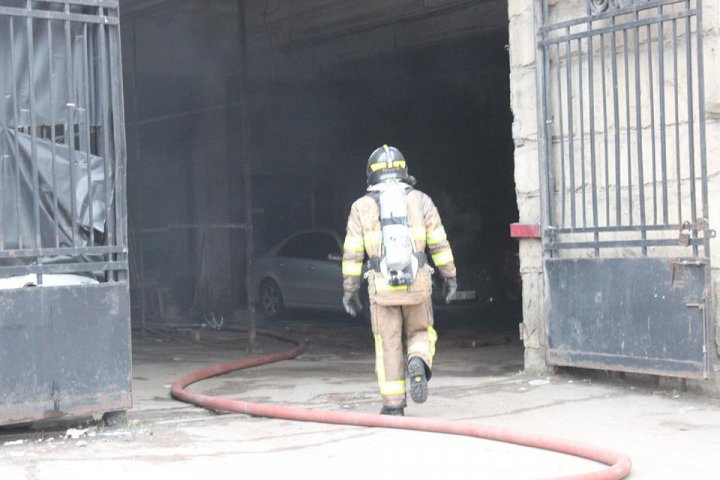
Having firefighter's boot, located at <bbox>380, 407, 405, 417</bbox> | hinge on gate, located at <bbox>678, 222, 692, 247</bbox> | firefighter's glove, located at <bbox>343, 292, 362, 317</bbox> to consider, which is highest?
hinge on gate, located at <bbox>678, 222, 692, 247</bbox>

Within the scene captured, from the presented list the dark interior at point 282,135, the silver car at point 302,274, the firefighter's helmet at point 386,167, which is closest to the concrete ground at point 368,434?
the firefighter's helmet at point 386,167

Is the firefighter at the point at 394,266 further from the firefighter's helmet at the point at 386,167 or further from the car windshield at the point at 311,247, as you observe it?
the car windshield at the point at 311,247

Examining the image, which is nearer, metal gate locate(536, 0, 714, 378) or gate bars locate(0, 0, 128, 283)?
gate bars locate(0, 0, 128, 283)

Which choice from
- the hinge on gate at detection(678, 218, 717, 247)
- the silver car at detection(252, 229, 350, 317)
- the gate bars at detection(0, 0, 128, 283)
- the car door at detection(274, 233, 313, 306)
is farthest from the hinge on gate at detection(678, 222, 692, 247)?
the car door at detection(274, 233, 313, 306)

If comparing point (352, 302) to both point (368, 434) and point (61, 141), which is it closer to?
point (368, 434)

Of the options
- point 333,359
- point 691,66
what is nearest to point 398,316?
point 691,66

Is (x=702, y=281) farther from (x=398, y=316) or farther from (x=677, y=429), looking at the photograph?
(x=398, y=316)

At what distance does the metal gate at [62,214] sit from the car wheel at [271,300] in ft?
33.6

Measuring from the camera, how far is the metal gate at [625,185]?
7.74 m

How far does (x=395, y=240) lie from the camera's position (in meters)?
7.12

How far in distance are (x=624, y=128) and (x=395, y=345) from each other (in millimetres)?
2692

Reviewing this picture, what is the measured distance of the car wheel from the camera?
17312 millimetres

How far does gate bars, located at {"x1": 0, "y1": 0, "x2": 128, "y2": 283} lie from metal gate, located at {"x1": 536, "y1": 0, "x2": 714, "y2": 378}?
144 inches

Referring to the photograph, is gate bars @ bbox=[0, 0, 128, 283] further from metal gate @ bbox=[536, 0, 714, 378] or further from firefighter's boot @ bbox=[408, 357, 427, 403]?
metal gate @ bbox=[536, 0, 714, 378]
